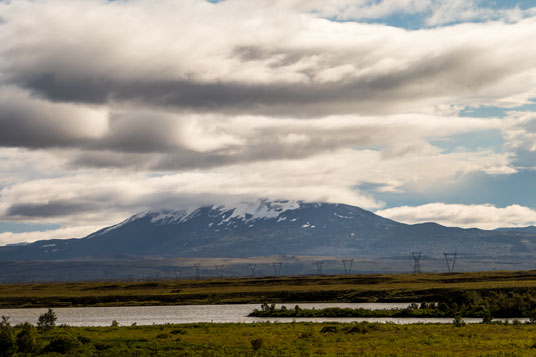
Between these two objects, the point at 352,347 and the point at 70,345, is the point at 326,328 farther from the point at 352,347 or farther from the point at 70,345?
the point at 70,345

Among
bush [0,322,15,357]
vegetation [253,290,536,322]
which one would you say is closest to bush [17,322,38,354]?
bush [0,322,15,357]

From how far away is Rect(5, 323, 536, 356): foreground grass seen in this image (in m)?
55.6

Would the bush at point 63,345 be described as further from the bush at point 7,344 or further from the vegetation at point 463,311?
the vegetation at point 463,311

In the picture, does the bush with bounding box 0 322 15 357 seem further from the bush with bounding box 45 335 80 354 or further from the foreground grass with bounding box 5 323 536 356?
the bush with bounding box 45 335 80 354

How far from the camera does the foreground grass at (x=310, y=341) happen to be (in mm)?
55625

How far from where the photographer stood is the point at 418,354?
52688 millimetres

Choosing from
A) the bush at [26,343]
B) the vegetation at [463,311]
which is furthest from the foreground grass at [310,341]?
the vegetation at [463,311]

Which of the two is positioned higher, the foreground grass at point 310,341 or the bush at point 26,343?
the bush at point 26,343

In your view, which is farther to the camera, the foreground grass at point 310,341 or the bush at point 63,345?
the bush at point 63,345

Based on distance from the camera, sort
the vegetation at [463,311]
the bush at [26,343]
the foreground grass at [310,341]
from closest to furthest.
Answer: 1. the foreground grass at [310,341]
2. the bush at [26,343]
3. the vegetation at [463,311]

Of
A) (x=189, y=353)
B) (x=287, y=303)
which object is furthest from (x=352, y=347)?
(x=287, y=303)

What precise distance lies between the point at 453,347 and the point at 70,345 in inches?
1371

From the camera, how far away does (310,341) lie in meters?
63.5

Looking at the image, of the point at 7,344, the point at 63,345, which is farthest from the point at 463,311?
the point at 7,344
